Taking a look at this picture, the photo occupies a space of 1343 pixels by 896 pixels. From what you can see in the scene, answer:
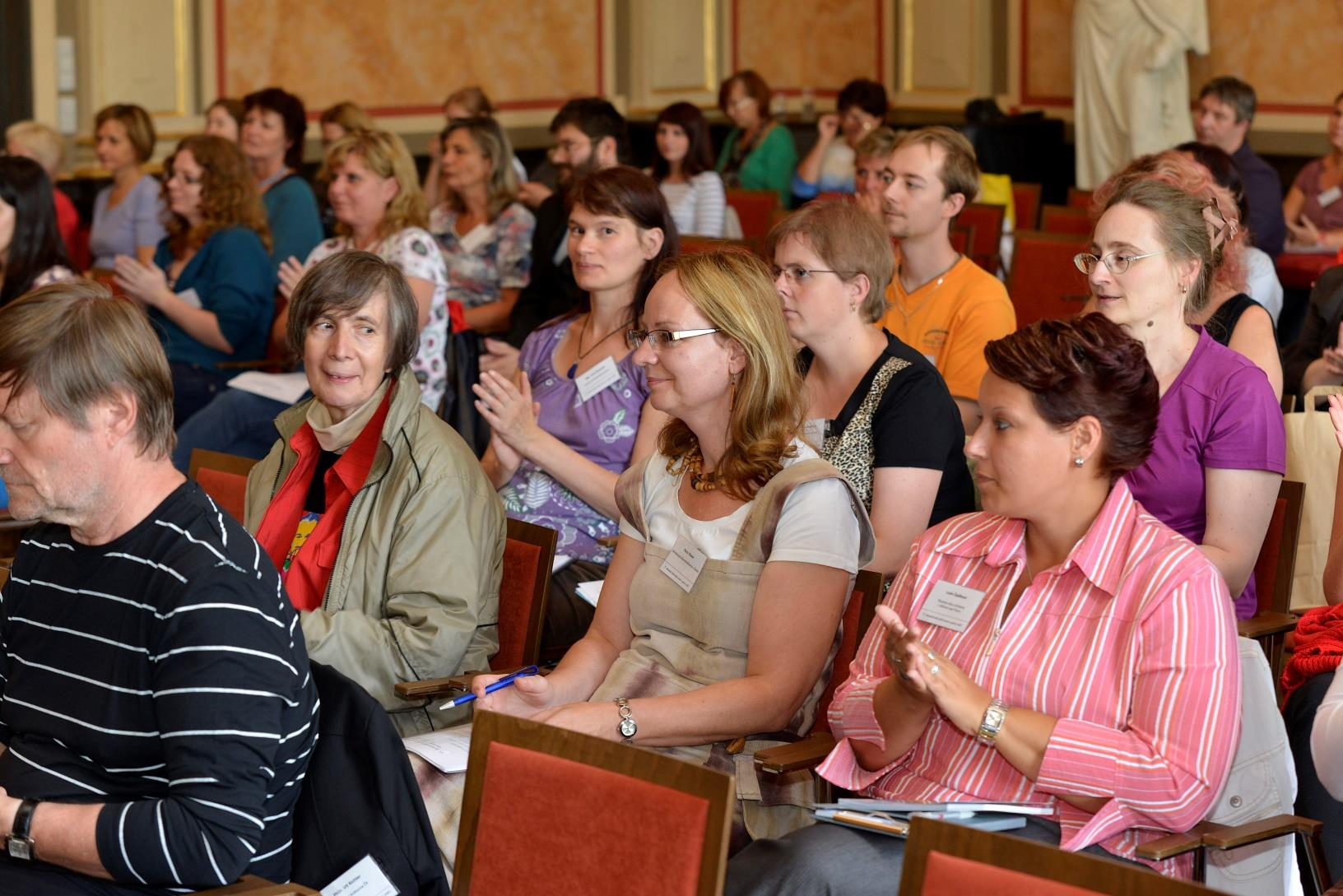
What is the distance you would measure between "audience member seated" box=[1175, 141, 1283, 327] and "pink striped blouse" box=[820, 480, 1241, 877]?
1623 millimetres

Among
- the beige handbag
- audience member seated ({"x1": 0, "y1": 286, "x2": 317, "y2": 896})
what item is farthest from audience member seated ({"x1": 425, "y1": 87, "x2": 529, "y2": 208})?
audience member seated ({"x1": 0, "y1": 286, "x2": 317, "y2": 896})

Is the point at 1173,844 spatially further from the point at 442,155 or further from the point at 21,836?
the point at 442,155

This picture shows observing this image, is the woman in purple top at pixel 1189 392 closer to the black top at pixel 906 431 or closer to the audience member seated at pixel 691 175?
the black top at pixel 906 431

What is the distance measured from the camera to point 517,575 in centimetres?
290

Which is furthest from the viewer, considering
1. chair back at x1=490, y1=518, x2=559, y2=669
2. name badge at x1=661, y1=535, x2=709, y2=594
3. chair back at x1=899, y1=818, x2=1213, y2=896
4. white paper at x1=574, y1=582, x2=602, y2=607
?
white paper at x1=574, y1=582, x2=602, y2=607

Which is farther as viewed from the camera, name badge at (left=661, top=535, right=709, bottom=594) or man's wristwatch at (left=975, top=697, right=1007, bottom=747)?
name badge at (left=661, top=535, right=709, bottom=594)

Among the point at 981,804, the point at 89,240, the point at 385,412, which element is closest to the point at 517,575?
the point at 385,412

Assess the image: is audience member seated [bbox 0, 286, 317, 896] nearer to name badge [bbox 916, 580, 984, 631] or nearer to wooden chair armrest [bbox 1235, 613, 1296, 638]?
name badge [bbox 916, 580, 984, 631]

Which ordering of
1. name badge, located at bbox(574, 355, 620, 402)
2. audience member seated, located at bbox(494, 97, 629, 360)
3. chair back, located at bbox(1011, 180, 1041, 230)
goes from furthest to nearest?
1. chair back, located at bbox(1011, 180, 1041, 230)
2. audience member seated, located at bbox(494, 97, 629, 360)
3. name badge, located at bbox(574, 355, 620, 402)

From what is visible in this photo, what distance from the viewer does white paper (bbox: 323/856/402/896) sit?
6.23ft

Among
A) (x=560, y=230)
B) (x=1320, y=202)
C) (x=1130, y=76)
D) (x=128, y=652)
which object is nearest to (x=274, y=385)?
(x=560, y=230)

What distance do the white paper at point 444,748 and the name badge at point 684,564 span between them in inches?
16.1

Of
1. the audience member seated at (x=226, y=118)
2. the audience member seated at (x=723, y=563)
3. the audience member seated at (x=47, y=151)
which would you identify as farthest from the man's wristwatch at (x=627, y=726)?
the audience member seated at (x=226, y=118)

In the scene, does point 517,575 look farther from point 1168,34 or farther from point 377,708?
point 1168,34
